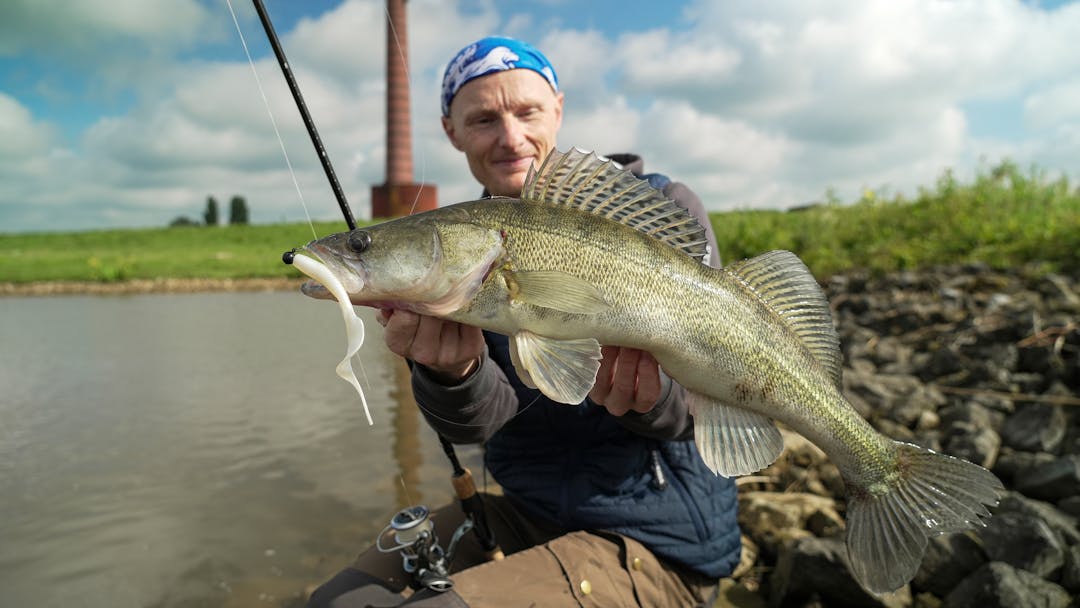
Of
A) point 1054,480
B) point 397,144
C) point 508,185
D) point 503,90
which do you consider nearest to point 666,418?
point 508,185

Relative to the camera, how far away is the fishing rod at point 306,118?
284cm

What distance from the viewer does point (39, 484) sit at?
18.6 feet

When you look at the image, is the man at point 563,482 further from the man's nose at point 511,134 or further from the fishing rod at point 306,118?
the fishing rod at point 306,118

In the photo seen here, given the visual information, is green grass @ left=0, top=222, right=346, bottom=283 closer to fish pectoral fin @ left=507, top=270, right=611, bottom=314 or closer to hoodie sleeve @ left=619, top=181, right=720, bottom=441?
hoodie sleeve @ left=619, top=181, right=720, bottom=441

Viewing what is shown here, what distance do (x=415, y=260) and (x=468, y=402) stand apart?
31.2 inches

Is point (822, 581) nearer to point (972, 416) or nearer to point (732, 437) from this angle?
point (732, 437)

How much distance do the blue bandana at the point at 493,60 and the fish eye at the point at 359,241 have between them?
170 centimetres

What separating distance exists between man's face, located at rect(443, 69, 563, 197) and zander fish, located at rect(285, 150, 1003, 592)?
127cm

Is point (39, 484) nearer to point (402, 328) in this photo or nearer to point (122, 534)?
point (122, 534)

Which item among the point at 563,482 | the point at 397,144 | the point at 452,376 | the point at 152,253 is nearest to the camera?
the point at 452,376

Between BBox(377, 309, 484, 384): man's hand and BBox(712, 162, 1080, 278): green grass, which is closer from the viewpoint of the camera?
BBox(377, 309, 484, 384): man's hand

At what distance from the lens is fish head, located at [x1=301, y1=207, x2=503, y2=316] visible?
1994 millimetres

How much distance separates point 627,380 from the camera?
2.42 m

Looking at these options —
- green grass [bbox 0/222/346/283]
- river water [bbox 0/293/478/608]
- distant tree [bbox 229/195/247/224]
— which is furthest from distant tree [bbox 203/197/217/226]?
river water [bbox 0/293/478/608]
